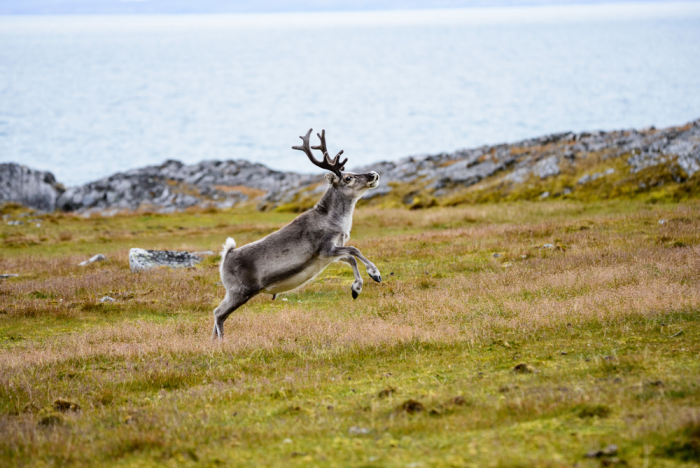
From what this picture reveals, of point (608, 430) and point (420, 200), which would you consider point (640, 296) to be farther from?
point (420, 200)

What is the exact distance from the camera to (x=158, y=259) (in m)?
25.1

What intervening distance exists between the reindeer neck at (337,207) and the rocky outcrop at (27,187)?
229 feet

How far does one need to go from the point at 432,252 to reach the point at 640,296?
1101cm

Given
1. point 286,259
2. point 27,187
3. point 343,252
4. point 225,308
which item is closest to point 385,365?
point 343,252

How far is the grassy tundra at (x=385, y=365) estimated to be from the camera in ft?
23.6

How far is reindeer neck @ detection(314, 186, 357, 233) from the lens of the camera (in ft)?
47.4

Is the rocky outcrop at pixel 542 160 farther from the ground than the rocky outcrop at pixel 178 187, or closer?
farther from the ground

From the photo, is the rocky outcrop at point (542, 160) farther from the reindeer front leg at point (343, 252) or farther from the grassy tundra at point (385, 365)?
the reindeer front leg at point (343, 252)

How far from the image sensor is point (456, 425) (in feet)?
24.8

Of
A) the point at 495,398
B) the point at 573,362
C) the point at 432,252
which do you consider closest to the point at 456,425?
the point at 495,398

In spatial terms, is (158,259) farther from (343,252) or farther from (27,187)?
(27,187)

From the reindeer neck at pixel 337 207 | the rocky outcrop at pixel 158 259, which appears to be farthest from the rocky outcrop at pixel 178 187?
the reindeer neck at pixel 337 207

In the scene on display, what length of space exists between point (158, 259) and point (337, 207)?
513 inches

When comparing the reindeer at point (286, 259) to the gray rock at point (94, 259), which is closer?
the reindeer at point (286, 259)
